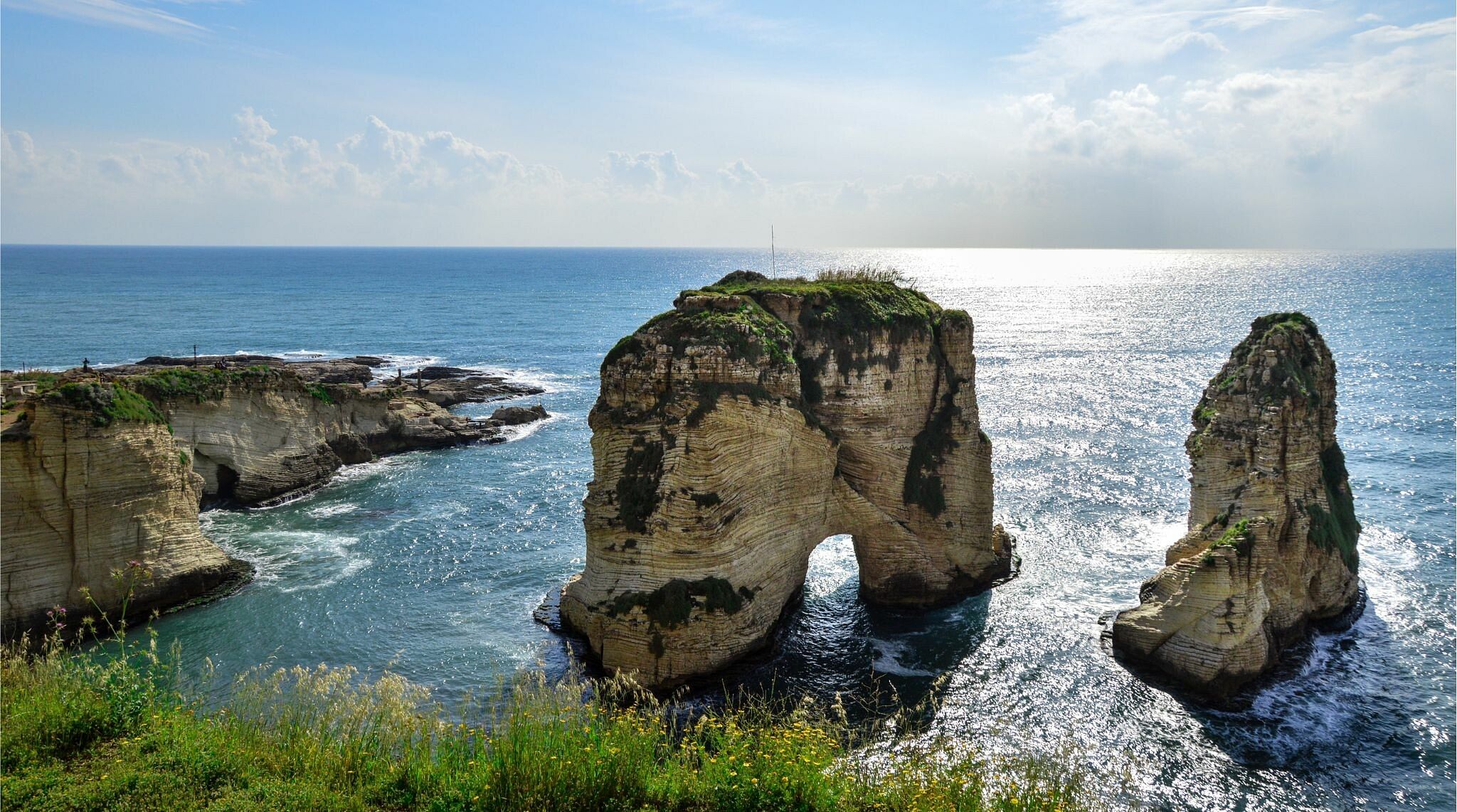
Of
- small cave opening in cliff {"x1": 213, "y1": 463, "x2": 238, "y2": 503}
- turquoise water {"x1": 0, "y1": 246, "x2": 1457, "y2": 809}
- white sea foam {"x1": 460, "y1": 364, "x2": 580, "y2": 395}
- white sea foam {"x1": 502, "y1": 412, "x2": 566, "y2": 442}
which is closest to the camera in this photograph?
turquoise water {"x1": 0, "y1": 246, "x2": 1457, "y2": 809}

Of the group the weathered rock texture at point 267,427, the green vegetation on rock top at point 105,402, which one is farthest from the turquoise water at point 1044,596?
the green vegetation on rock top at point 105,402

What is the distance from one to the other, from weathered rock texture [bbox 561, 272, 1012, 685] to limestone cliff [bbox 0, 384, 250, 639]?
13313mm

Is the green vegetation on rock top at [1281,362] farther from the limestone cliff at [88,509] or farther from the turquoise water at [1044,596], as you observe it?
the limestone cliff at [88,509]

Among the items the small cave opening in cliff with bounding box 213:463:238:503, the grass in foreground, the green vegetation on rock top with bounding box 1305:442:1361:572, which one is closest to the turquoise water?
the grass in foreground

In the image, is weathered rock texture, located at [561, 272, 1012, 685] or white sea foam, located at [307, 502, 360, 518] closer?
weathered rock texture, located at [561, 272, 1012, 685]

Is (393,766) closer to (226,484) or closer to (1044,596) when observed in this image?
(1044,596)

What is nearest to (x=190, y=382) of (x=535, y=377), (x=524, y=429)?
(x=524, y=429)

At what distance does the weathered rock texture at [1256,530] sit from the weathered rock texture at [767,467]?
6588 mm

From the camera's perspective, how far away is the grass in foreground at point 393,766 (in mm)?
10406

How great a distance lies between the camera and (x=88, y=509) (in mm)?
25750

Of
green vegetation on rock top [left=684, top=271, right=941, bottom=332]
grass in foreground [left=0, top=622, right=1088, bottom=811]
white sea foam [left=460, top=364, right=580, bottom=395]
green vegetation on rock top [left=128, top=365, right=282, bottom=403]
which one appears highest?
green vegetation on rock top [left=684, top=271, right=941, bottom=332]

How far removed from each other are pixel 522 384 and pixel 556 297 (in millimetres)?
92035

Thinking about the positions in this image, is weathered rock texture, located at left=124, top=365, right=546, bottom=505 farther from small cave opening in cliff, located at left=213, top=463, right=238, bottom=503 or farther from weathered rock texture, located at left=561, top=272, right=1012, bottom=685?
weathered rock texture, located at left=561, top=272, right=1012, bottom=685

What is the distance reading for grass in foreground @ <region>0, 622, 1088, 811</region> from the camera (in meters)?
10.4
